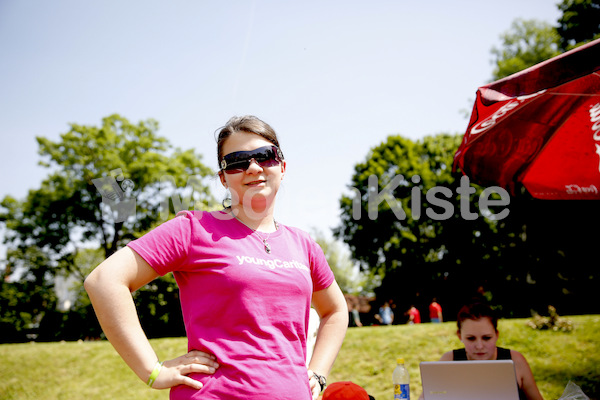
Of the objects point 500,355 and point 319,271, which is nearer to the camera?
point 319,271

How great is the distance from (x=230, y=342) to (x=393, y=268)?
26.4 metres

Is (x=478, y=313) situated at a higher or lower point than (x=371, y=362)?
higher

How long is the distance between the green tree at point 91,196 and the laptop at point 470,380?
24.1 metres

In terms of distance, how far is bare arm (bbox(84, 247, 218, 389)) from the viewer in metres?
1.49

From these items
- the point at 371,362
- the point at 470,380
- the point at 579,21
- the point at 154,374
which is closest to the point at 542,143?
the point at 470,380

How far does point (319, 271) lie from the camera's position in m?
2.06

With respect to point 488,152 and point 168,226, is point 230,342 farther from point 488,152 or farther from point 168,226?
point 488,152

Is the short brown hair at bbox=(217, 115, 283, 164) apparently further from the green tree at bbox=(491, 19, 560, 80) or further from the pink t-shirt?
the green tree at bbox=(491, 19, 560, 80)

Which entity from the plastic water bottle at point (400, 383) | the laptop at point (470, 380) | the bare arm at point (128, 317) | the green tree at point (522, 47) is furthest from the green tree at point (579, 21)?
the bare arm at point (128, 317)

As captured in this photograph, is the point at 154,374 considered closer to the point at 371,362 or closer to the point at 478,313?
the point at 478,313

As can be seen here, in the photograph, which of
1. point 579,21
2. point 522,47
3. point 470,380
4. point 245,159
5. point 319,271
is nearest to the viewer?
point 245,159

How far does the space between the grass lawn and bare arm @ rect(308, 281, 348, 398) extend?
6.78 m

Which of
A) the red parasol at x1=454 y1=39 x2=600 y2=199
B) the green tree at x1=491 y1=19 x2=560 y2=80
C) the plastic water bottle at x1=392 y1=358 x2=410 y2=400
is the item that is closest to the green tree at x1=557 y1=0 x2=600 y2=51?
the green tree at x1=491 y1=19 x2=560 y2=80

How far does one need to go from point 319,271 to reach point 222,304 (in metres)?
0.62
